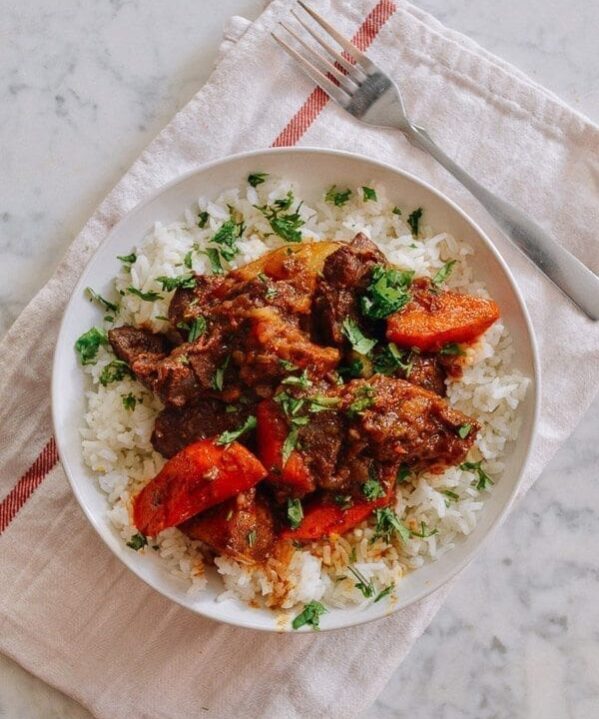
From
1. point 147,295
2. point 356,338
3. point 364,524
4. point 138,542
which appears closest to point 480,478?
point 364,524

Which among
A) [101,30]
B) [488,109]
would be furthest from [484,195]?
[101,30]

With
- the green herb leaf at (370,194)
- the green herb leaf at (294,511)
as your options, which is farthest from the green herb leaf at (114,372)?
the green herb leaf at (370,194)

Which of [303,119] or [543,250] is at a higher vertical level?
[543,250]

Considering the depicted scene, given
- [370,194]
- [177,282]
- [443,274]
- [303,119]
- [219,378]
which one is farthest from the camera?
[303,119]

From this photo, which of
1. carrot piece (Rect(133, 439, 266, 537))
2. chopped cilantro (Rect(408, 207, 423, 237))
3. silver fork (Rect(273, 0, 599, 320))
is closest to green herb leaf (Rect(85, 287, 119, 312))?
carrot piece (Rect(133, 439, 266, 537))

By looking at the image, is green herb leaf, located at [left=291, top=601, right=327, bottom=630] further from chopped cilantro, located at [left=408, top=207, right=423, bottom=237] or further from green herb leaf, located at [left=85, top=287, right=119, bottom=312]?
chopped cilantro, located at [left=408, top=207, right=423, bottom=237]

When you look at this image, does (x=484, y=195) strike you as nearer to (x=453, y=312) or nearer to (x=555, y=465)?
(x=453, y=312)

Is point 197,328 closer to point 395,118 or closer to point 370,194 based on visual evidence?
point 370,194
